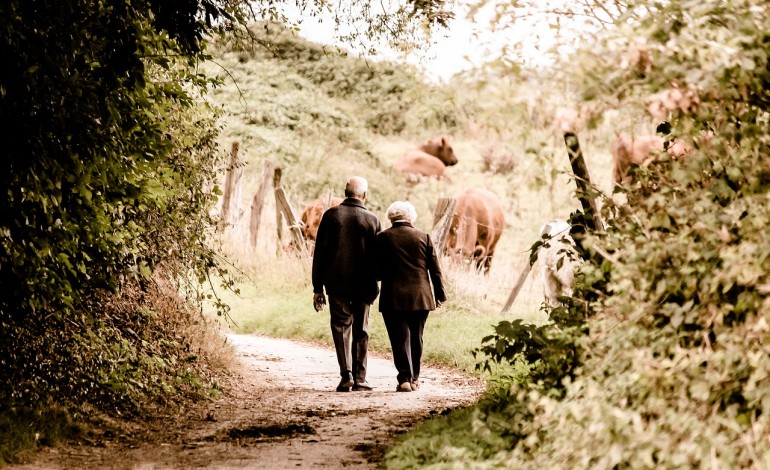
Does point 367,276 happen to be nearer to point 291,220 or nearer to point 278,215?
point 291,220

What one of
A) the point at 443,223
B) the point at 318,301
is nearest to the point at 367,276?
the point at 318,301

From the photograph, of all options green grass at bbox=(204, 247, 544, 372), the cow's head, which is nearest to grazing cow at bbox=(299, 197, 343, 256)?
green grass at bbox=(204, 247, 544, 372)

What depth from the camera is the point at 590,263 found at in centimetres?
545

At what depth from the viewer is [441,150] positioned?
116ft

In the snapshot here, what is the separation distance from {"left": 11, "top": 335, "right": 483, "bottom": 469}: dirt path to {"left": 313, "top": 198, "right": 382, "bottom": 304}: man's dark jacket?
41.3 inches

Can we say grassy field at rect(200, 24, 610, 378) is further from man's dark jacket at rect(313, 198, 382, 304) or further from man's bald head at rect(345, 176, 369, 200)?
man's bald head at rect(345, 176, 369, 200)

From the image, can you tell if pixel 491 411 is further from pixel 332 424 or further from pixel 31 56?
pixel 31 56

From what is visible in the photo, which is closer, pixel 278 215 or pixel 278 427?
pixel 278 427

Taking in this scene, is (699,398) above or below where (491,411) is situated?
above

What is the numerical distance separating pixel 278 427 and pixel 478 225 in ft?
43.4

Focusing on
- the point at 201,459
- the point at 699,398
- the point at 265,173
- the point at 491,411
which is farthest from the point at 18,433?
the point at 265,173

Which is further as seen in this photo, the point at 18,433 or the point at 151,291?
the point at 151,291

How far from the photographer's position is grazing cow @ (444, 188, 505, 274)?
63.6 feet

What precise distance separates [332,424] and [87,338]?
83.0 inches
